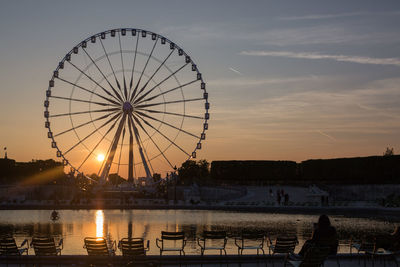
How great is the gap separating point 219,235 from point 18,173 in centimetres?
7807

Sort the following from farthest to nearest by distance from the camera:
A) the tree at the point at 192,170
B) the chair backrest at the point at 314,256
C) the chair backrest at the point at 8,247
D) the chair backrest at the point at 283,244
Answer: the tree at the point at 192,170 → the chair backrest at the point at 283,244 → the chair backrest at the point at 8,247 → the chair backrest at the point at 314,256

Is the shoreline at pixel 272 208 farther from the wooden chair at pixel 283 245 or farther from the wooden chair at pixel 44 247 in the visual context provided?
the wooden chair at pixel 44 247

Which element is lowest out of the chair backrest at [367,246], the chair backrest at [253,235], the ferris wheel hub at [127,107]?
the chair backrest at [367,246]

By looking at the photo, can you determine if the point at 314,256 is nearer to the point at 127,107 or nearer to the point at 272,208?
the point at 127,107

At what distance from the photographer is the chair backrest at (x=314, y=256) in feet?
37.3

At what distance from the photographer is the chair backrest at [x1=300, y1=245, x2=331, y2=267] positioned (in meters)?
11.4

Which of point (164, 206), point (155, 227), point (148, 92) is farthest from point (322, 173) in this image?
point (155, 227)

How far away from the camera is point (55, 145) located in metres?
42.2

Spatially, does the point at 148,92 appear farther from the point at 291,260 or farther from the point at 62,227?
the point at 291,260

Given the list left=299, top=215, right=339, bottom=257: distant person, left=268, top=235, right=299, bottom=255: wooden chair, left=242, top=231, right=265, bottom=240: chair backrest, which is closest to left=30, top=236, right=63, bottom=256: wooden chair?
left=242, top=231, right=265, bottom=240: chair backrest

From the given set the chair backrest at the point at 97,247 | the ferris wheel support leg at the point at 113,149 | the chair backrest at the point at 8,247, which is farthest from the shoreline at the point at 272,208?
the chair backrest at the point at 8,247

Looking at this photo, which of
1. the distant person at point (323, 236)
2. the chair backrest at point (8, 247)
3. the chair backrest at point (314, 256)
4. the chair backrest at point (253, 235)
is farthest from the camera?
the chair backrest at point (253, 235)

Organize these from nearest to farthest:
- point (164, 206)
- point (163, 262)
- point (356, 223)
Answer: point (163, 262)
point (356, 223)
point (164, 206)

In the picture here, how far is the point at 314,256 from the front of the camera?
37.6 feet
